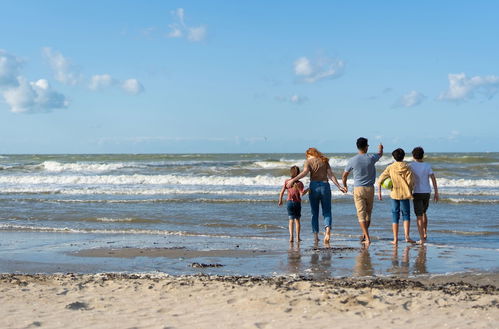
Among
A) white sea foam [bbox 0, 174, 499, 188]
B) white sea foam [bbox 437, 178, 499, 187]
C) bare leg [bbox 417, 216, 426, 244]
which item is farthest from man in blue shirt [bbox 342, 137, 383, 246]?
white sea foam [bbox 437, 178, 499, 187]

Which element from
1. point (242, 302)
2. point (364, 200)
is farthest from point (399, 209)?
point (242, 302)

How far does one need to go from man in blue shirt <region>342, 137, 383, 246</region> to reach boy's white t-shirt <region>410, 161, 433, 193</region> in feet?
2.38

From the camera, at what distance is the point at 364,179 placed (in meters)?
9.44

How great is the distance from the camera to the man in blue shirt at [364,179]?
9.39 metres

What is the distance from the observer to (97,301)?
5.39 meters

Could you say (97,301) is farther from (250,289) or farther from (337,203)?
(337,203)

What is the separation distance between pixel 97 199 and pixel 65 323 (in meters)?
14.5

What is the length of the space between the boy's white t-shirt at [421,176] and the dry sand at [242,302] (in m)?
3.21

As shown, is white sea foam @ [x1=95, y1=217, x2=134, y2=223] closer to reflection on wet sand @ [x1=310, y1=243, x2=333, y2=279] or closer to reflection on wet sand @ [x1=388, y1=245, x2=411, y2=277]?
reflection on wet sand @ [x1=310, y1=243, x2=333, y2=279]

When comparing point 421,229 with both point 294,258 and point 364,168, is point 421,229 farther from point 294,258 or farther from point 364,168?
point 294,258

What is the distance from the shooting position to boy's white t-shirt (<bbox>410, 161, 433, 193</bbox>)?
9.56 meters

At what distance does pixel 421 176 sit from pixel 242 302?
17.6 feet

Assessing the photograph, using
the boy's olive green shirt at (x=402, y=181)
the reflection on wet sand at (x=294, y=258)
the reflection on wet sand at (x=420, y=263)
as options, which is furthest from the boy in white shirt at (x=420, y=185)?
the reflection on wet sand at (x=294, y=258)

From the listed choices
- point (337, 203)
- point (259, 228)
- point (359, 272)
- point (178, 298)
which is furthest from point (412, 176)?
point (337, 203)
